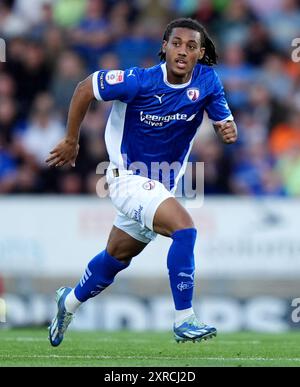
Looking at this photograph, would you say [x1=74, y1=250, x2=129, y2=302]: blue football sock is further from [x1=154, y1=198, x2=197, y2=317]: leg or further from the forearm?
the forearm

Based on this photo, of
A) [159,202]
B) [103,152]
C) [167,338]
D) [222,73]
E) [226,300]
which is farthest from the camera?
[222,73]

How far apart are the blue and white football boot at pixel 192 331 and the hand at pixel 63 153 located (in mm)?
1496

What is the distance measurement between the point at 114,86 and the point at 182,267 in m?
1.45

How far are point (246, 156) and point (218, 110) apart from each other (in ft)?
21.3

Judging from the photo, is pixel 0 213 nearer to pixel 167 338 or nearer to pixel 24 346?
pixel 167 338

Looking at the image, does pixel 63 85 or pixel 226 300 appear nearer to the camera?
pixel 226 300

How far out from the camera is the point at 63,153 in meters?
8.18

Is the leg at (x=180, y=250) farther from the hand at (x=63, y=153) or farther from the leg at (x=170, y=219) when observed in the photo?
the hand at (x=63, y=153)

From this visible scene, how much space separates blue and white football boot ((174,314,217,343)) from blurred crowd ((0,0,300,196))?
252 inches

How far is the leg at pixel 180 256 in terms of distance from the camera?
787 cm

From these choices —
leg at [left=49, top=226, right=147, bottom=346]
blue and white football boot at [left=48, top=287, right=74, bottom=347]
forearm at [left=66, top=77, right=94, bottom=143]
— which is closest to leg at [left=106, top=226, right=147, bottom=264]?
leg at [left=49, top=226, right=147, bottom=346]

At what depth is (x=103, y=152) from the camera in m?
14.6

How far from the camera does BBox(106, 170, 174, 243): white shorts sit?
317 inches

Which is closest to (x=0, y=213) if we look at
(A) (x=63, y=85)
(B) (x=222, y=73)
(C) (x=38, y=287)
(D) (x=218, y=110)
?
(C) (x=38, y=287)
